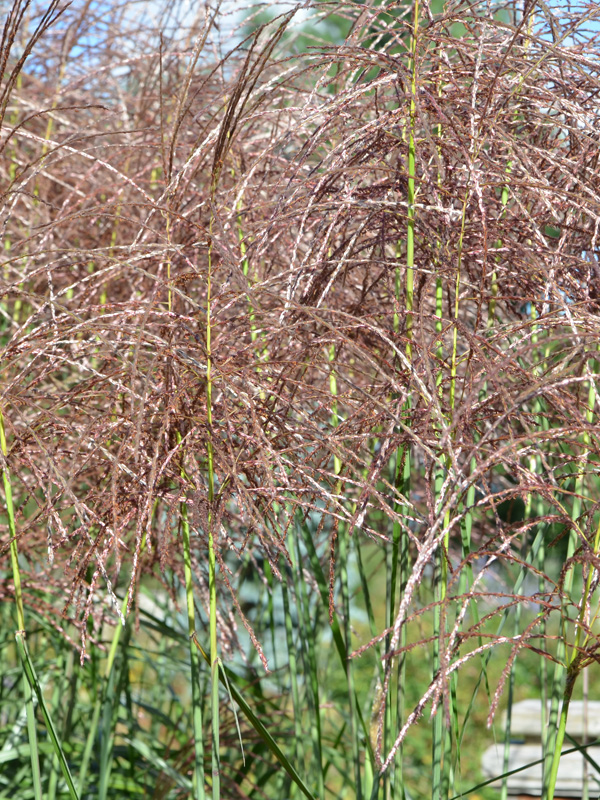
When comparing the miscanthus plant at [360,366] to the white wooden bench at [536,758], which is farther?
the white wooden bench at [536,758]

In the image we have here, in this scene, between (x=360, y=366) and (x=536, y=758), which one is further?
(x=536, y=758)

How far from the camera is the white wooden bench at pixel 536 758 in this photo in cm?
262

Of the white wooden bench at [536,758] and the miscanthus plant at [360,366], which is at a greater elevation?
the miscanthus plant at [360,366]

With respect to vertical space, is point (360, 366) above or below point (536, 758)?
above

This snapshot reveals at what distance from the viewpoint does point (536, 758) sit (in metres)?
2.87

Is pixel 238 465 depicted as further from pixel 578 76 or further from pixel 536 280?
pixel 578 76

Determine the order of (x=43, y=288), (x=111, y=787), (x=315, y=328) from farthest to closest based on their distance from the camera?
(x=43, y=288)
(x=111, y=787)
(x=315, y=328)

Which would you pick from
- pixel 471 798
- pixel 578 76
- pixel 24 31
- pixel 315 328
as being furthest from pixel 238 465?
pixel 471 798

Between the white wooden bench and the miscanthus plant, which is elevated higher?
the miscanthus plant

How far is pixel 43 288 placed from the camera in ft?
7.06

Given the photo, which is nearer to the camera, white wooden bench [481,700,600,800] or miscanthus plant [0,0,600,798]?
miscanthus plant [0,0,600,798]

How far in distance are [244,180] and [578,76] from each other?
22.0 inches

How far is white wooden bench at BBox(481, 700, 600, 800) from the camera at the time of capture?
262 cm

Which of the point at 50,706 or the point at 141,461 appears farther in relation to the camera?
the point at 50,706
